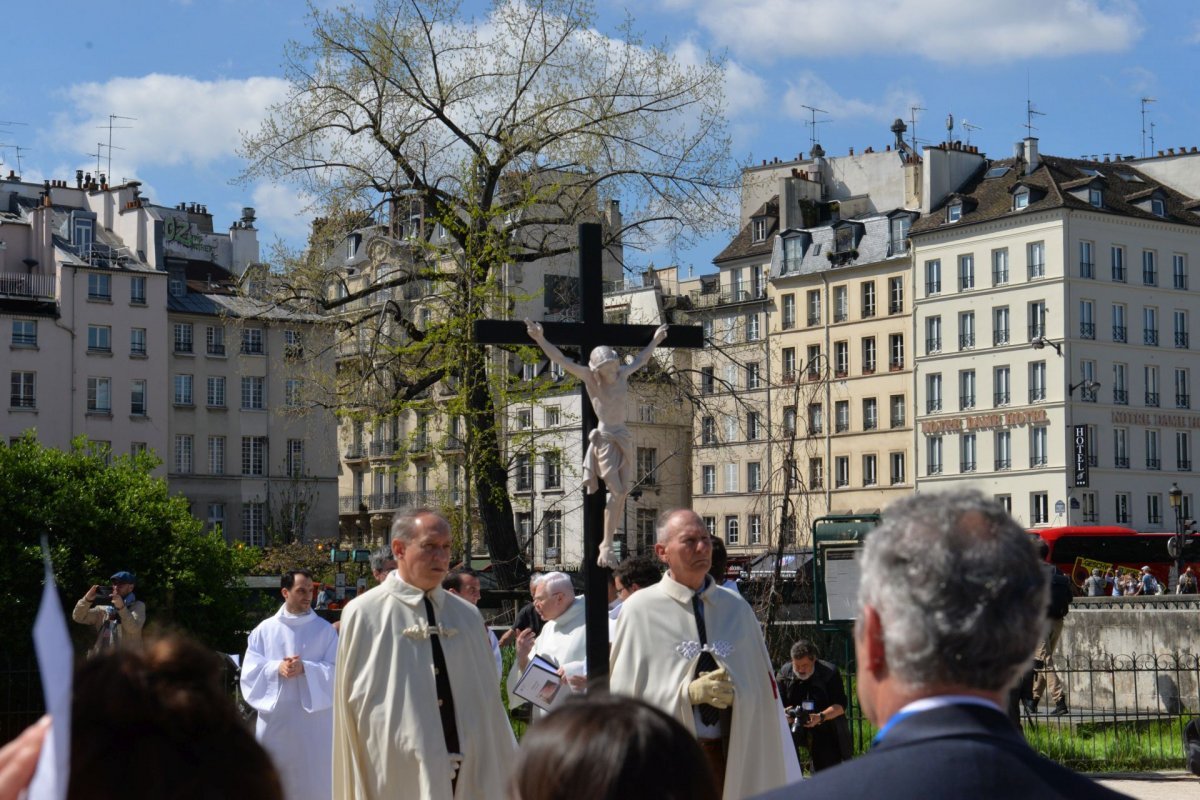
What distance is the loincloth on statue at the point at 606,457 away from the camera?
11.2 m

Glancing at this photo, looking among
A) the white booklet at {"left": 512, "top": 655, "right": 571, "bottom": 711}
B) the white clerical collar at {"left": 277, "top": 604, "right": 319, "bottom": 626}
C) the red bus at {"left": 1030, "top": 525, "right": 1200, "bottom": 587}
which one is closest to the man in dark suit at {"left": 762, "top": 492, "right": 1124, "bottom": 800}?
the white booklet at {"left": 512, "top": 655, "right": 571, "bottom": 711}

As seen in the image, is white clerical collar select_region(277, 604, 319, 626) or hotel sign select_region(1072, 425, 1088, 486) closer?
white clerical collar select_region(277, 604, 319, 626)

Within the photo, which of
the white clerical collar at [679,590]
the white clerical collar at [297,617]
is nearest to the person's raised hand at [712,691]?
the white clerical collar at [679,590]

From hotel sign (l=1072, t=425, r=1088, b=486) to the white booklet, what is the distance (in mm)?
64810

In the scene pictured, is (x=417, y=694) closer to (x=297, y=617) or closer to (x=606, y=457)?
(x=606, y=457)

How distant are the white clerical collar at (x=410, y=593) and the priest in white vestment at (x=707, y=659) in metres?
0.83

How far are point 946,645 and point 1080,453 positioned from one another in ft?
235

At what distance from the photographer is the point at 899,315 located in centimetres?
7950

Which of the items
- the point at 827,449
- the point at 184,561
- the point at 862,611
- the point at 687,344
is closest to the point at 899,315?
the point at 827,449

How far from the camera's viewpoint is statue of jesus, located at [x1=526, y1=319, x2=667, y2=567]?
11016 millimetres

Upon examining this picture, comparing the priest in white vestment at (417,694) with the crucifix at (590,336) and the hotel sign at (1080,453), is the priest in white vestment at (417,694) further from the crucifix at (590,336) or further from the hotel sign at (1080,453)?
the hotel sign at (1080,453)

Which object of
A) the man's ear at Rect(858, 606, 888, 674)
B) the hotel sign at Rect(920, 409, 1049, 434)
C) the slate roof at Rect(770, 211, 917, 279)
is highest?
the slate roof at Rect(770, 211, 917, 279)

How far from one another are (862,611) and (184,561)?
34326mm

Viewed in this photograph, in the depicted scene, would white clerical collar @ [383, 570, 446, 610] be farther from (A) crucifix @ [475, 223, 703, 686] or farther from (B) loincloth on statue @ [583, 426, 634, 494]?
(B) loincloth on statue @ [583, 426, 634, 494]
